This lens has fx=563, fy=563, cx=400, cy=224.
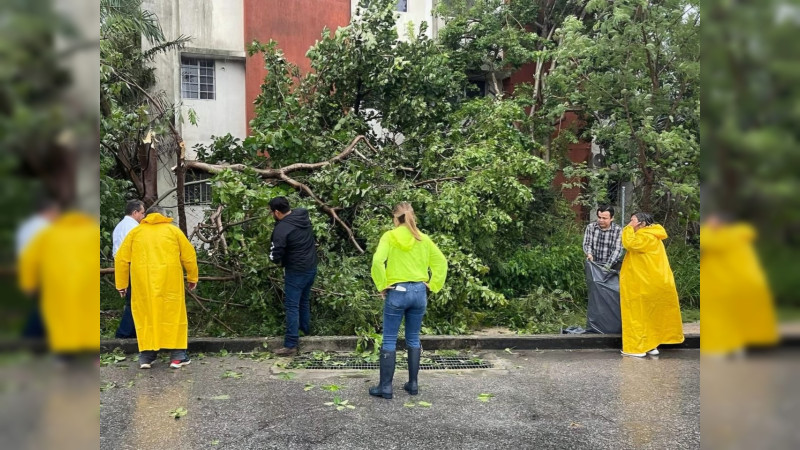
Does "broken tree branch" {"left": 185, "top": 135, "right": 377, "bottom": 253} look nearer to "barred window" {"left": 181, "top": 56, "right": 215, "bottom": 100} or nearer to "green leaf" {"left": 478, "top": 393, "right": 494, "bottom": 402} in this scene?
"green leaf" {"left": 478, "top": 393, "right": 494, "bottom": 402}

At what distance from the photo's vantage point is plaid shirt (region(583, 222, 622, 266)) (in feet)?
22.1

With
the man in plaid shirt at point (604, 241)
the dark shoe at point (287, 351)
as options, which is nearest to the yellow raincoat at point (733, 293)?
the dark shoe at point (287, 351)

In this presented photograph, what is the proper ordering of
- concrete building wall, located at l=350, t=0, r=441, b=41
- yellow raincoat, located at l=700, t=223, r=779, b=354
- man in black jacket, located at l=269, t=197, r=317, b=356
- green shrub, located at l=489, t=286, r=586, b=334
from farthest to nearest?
concrete building wall, located at l=350, t=0, r=441, b=41, green shrub, located at l=489, t=286, r=586, b=334, man in black jacket, located at l=269, t=197, r=317, b=356, yellow raincoat, located at l=700, t=223, r=779, b=354

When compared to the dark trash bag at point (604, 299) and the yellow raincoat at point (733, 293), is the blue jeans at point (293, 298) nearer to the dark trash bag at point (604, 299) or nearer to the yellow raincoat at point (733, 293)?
the dark trash bag at point (604, 299)

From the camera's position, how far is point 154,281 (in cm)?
547

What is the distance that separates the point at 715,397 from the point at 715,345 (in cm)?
7

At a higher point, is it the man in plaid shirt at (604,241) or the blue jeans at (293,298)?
the man in plaid shirt at (604,241)

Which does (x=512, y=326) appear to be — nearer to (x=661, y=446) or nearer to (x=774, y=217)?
(x=661, y=446)

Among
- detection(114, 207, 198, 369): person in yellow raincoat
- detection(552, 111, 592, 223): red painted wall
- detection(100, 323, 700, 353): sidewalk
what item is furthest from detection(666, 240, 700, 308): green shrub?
detection(114, 207, 198, 369): person in yellow raincoat

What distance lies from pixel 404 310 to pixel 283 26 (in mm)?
10193

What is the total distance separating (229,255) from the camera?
705 centimetres

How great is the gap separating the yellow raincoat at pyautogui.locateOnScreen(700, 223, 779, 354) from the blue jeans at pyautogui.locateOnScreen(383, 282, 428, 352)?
405 cm

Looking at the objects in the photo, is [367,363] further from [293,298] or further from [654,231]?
[654,231]

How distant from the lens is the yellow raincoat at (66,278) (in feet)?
2.06
